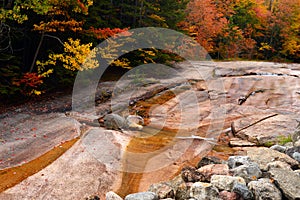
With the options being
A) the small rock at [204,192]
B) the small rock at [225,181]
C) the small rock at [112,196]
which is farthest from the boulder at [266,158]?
the small rock at [112,196]

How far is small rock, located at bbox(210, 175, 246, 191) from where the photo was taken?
480 centimetres

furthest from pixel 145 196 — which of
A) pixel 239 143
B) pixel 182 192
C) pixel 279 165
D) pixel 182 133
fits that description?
pixel 239 143

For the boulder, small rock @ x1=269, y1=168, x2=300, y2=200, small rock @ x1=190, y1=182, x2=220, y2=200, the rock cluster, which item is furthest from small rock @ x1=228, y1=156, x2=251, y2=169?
small rock @ x1=190, y1=182, x2=220, y2=200

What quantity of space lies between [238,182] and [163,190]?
1.44 meters

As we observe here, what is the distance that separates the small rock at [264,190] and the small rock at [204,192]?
2.23ft

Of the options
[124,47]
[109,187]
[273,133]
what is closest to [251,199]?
[109,187]

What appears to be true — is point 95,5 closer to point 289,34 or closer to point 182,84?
point 182,84

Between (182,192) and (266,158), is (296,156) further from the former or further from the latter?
(182,192)

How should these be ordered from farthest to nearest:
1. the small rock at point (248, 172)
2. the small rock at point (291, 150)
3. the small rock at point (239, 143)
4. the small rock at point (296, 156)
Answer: the small rock at point (239, 143), the small rock at point (291, 150), the small rock at point (296, 156), the small rock at point (248, 172)

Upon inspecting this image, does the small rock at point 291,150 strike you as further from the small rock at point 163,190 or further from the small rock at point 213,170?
the small rock at point 163,190

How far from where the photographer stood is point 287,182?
468 cm

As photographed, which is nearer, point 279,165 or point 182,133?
point 279,165

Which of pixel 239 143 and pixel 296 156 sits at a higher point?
pixel 296 156

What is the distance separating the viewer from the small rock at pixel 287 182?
14.6ft
